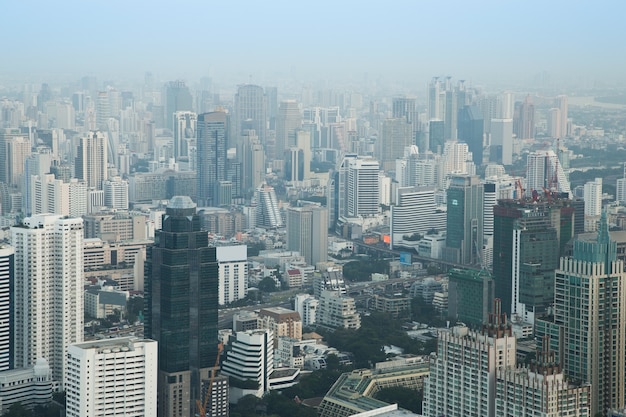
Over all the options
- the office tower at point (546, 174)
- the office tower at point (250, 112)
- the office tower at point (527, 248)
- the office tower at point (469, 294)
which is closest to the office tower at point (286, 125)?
the office tower at point (250, 112)

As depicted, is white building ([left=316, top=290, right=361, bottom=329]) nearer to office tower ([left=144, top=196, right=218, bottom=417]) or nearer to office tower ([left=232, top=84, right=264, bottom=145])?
office tower ([left=144, top=196, right=218, bottom=417])

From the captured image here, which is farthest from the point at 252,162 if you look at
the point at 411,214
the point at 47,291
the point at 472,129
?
the point at 47,291

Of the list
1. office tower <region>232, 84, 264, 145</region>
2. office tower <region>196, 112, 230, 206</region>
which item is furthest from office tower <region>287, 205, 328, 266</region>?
office tower <region>196, 112, 230, 206</region>

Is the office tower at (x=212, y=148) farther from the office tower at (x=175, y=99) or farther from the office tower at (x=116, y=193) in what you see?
the office tower at (x=116, y=193)

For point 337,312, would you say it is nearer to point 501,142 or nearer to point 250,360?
point 250,360

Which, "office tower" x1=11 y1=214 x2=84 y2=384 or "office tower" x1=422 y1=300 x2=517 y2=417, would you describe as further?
"office tower" x1=11 y1=214 x2=84 y2=384
